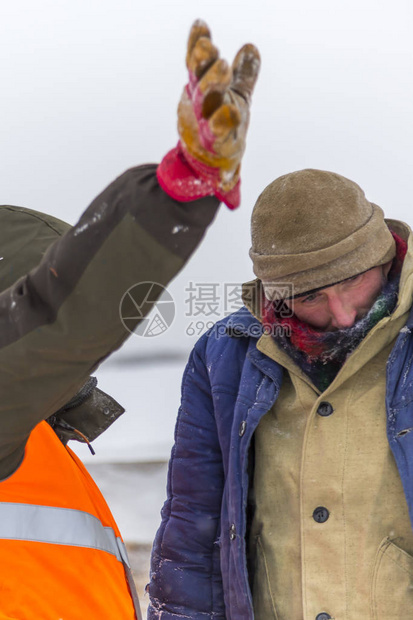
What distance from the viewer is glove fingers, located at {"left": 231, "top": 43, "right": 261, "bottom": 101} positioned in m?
0.54

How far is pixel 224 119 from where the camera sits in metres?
0.51

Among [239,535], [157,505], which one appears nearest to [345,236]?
[239,535]

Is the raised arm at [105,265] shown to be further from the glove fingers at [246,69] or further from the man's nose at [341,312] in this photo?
the man's nose at [341,312]

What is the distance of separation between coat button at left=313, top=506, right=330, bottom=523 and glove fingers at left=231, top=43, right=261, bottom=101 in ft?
2.67

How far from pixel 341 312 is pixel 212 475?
0.38m

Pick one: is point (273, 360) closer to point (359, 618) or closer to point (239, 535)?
point (239, 535)

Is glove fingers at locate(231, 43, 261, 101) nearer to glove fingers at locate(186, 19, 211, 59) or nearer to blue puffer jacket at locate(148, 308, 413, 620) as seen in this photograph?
glove fingers at locate(186, 19, 211, 59)

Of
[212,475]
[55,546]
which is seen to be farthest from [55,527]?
[212,475]

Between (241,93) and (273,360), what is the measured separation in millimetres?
766

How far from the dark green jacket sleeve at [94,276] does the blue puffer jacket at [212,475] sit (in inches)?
26.9

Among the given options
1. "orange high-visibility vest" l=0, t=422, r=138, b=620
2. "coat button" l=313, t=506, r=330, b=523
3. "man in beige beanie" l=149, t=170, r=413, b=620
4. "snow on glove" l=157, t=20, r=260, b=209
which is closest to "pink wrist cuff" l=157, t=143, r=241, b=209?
"snow on glove" l=157, t=20, r=260, b=209

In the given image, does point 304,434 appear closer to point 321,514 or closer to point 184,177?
point 321,514

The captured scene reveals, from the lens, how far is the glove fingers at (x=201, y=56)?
0.50m

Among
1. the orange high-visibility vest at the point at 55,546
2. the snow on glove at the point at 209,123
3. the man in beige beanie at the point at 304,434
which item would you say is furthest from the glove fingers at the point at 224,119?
the man in beige beanie at the point at 304,434
